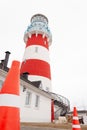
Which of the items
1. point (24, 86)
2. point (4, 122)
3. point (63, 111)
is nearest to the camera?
point (4, 122)

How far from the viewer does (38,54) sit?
22531mm

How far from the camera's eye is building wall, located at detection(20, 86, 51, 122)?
45.8ft

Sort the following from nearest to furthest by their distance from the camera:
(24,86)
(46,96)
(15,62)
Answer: (15,62), (24,86), (46,96)

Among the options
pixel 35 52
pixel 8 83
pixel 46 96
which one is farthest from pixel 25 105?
pixel 8 83

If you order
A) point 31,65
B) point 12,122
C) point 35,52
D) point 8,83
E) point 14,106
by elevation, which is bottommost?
point 12,122

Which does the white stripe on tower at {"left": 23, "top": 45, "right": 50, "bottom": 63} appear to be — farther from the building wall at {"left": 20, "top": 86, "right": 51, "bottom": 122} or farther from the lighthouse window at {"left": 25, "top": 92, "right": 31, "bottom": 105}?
the lighthouse window at {"left": 25, "top": 92, "right": 31, "bottom": 105}

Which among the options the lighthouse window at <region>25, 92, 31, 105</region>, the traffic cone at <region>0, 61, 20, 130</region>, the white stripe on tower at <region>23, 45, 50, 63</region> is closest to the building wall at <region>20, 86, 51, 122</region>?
the lighthouse window at <region>25, 92, 31, 105</region>

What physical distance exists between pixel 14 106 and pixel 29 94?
472 inches

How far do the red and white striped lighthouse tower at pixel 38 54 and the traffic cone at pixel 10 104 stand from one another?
16.7 metres

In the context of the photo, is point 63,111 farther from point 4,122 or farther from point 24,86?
point 4,122

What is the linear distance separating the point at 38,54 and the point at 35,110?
29.2ft

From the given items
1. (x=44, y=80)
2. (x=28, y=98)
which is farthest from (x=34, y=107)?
(x=44, y=80)

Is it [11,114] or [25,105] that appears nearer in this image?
[11,114]

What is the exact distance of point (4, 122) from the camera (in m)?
2.85
